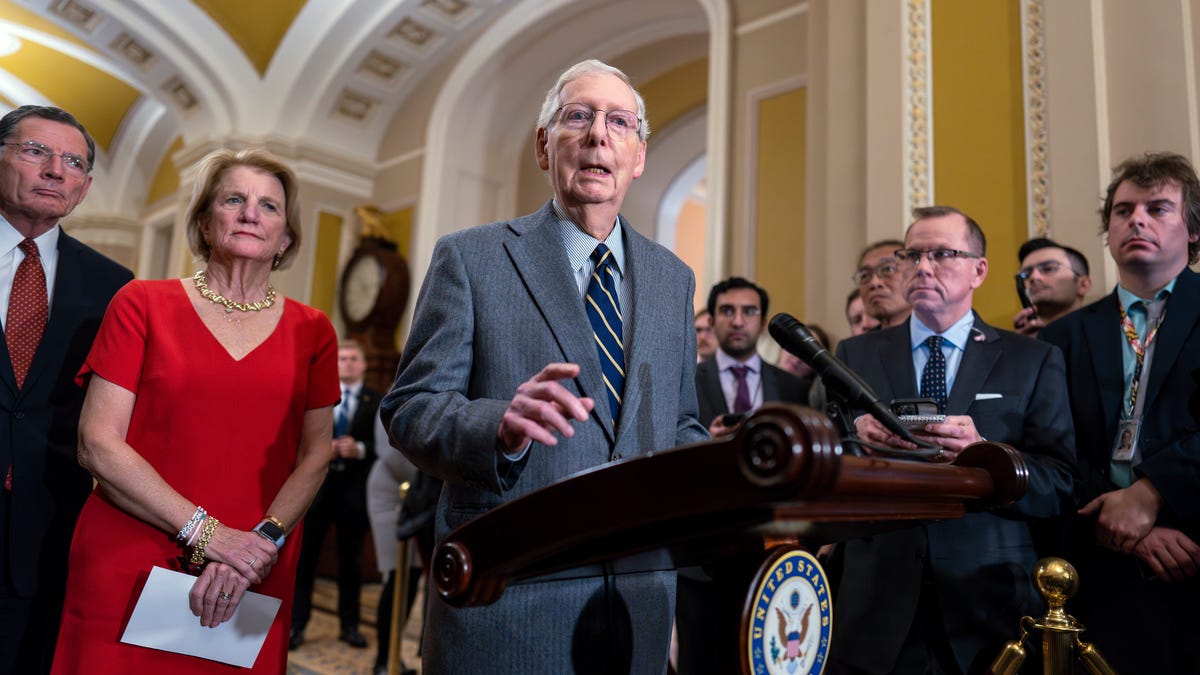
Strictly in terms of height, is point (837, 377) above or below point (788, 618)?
above

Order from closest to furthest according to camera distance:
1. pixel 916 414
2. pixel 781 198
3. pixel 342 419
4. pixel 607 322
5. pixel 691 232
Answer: pixel 607 322
pixel 916 414
pixel 342 419
pixel 781 198
pixel 691 232

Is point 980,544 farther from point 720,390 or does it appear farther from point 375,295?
point 375,295

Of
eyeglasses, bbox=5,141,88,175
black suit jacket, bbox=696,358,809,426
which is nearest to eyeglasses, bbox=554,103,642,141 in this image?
eyeglasses, bbox=5,141,88,175

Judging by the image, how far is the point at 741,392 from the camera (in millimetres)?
3254

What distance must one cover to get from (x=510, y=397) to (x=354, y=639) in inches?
155

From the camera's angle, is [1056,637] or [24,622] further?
[24,622]

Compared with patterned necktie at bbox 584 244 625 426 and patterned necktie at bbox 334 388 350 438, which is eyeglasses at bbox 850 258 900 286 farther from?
patterned necktie at bbox 334 388 350 438

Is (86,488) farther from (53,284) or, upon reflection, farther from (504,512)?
(504,512)

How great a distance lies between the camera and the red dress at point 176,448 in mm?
1609

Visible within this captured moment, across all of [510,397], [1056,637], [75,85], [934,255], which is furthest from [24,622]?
[75,85]

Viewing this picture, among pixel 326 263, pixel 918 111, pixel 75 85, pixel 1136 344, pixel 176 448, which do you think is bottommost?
pixel 176 448

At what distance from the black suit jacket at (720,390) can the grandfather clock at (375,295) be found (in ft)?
15.7

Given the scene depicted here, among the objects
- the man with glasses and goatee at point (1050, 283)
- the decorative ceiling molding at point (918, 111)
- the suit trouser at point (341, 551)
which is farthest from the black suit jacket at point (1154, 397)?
the suit trouser at point (341, 551)

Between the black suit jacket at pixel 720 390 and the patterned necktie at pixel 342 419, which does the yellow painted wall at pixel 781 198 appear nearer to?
the black suit jacket at pixel 720 390
